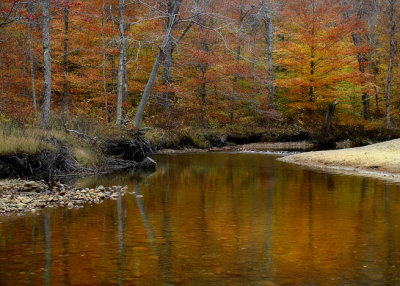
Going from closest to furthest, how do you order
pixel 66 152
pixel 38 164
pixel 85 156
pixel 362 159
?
pixel 38 164
pixel 66 152
pixel 85 156
pixel 362 159

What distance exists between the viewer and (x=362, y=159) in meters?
16.5

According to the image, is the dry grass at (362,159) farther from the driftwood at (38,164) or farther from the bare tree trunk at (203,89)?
the bare tree trunk at (203,89)

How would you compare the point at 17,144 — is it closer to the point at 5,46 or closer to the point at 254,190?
the point at 254,190

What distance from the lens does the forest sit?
2605 cm

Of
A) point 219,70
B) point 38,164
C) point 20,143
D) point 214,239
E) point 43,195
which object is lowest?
point 214,239

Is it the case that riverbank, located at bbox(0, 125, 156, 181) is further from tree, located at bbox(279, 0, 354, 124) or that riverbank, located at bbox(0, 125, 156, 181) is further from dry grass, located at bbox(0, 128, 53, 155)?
tree, located at bbox(279, 0, 354, 124)

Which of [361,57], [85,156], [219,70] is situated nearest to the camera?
[85,156]

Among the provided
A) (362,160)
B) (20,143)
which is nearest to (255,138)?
(362,160)

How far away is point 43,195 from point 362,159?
11.0m

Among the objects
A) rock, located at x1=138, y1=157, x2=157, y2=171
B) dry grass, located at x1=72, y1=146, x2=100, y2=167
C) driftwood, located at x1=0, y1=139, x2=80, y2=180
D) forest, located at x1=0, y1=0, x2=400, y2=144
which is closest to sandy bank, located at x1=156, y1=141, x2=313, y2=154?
forest, located at x1=0, y1=0, x2=400, y2=144

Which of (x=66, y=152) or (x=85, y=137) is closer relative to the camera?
(x=66, y=152)

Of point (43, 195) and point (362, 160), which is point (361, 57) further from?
point (43, 195)

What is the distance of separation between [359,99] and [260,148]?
10.9 meters

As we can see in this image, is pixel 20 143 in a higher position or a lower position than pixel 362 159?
higher
